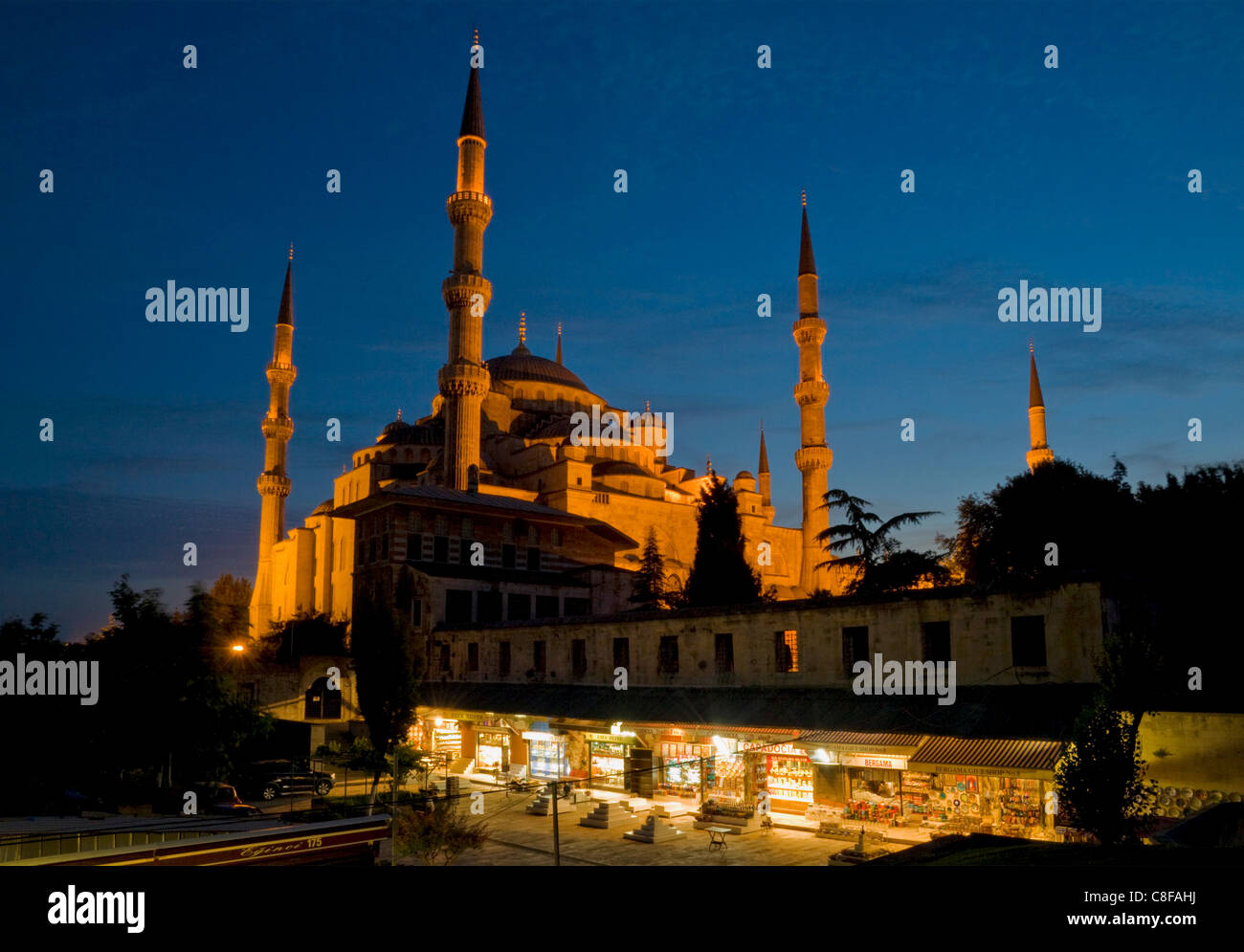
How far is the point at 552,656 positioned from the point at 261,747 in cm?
1089

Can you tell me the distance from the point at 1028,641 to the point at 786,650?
233 inches

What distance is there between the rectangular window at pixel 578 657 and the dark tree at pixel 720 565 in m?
12.9

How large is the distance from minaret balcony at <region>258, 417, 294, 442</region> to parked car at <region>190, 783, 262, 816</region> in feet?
137

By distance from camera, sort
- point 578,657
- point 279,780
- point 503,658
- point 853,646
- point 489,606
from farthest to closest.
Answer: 1. point 489,606
2. point 503,658
3. point 578,657
4. point 279,780
5. point 853,646

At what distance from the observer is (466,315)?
48.1 meters

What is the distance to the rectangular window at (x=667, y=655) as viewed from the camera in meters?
24.6

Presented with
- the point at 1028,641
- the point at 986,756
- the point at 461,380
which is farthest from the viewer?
the point at 461,380

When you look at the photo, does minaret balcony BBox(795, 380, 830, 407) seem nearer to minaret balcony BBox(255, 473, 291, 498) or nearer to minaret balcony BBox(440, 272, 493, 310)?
minaret balcony BBox(440, 272, 493, 310)

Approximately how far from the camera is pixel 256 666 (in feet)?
112

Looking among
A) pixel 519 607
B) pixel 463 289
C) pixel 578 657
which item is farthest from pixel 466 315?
pixel 578 657

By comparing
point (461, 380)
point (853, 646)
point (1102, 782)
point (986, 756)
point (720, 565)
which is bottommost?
point (986, 756)

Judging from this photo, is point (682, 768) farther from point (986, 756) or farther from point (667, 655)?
point (986, 756)

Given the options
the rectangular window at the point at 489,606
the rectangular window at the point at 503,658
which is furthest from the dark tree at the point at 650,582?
the rectangular window at the point at 503,658
